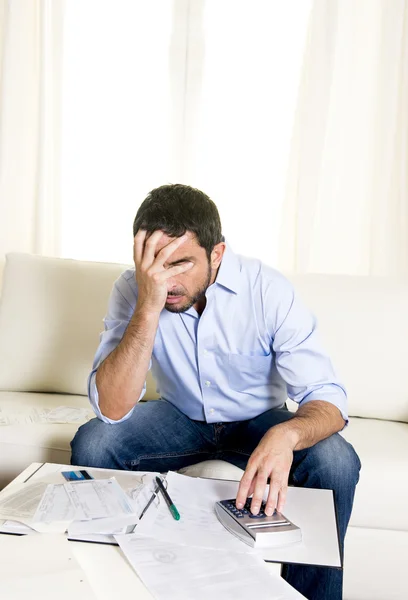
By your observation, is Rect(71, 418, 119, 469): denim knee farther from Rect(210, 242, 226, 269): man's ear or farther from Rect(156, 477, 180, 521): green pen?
Rect(210, 242, 226, 269): man's ear

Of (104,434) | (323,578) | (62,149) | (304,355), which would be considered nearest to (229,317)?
(304,355)

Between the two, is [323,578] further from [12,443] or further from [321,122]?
[321,122]

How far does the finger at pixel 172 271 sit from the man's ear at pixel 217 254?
0.39 feet

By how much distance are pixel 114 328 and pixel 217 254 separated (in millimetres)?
313

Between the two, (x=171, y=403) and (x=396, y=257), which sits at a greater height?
(x=396, y=257)

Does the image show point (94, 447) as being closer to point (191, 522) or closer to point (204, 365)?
point (204, 365)

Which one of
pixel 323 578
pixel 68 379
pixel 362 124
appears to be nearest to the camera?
pixel 323 578

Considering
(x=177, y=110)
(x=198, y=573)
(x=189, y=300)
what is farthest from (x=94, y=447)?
(x=177, y=110)

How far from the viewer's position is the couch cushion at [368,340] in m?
2.05

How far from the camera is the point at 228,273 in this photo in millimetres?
1661

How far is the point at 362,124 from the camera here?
2719mm

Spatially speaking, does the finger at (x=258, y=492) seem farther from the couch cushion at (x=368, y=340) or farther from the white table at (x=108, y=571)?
the couch cushion at (x=368, y=340)

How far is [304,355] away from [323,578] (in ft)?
1.63

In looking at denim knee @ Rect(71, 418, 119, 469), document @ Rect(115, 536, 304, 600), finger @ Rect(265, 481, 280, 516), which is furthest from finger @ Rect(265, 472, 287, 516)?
denim knee @ Rect(71, 418, 119, 469)
